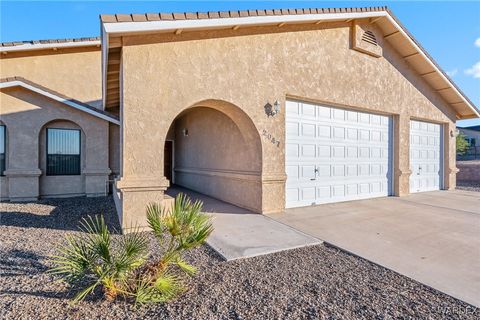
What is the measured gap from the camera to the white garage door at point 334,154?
7.76m

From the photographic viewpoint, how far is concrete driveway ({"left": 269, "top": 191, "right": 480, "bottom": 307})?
144 inches

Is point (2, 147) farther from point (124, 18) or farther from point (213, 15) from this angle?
point (213, 15)

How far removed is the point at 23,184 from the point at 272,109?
9163 mm

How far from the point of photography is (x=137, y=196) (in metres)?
5.39

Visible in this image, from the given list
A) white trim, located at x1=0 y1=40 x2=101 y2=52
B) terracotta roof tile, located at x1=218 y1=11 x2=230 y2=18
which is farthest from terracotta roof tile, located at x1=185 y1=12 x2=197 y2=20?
white trim, located at x1=0 y1=40 x2=101 y2=52

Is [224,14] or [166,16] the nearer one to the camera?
[166,16]

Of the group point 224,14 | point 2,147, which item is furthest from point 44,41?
point 224,14

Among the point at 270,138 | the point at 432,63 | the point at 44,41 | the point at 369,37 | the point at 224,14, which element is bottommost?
the point at 270,138

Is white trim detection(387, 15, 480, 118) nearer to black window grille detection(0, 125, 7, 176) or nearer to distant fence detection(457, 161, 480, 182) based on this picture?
distant fence detection(457, 161, 480, 182)

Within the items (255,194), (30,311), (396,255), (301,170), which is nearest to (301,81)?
(301,170)

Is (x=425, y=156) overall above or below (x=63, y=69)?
below

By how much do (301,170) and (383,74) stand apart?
17.2ft

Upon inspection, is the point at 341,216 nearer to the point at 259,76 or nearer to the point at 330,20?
the point at 259,76

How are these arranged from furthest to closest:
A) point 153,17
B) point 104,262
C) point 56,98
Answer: point 56,98 < point 153,17 < point 104,262
